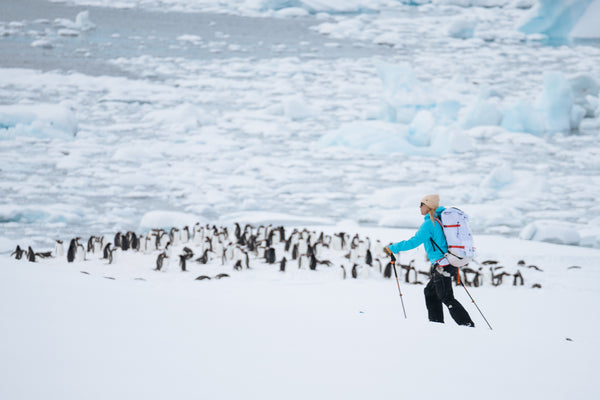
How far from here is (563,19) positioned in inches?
1066

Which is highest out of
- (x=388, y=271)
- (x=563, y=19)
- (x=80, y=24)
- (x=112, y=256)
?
(x=80, y=24)

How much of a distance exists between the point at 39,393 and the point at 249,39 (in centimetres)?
3123

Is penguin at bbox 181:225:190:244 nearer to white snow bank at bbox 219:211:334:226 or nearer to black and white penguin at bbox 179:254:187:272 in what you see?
black and white penguin at bbox 179:254:187:272

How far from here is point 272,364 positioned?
279 cm

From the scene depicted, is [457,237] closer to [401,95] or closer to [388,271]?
[388,271]

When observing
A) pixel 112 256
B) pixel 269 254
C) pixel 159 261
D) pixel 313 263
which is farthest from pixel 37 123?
pixel 313 263

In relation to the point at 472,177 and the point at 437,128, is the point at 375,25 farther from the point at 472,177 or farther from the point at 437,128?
the point at 472,177

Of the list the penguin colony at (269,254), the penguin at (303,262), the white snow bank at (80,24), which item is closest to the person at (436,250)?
the penguin colony at (269,254)

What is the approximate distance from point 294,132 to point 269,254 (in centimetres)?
972

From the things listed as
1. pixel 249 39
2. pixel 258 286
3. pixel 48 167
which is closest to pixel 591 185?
pixel 258 286

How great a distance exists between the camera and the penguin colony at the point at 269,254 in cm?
630

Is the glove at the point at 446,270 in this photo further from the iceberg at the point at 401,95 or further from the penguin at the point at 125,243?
the iceberg at the point at 401,95

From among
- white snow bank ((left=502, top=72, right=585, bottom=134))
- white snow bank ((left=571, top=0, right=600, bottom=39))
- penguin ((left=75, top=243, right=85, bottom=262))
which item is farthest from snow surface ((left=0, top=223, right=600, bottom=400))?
white snow bank ((left=571, top=0, right=600, bottom=39))

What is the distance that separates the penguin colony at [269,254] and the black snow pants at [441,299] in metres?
2.30
